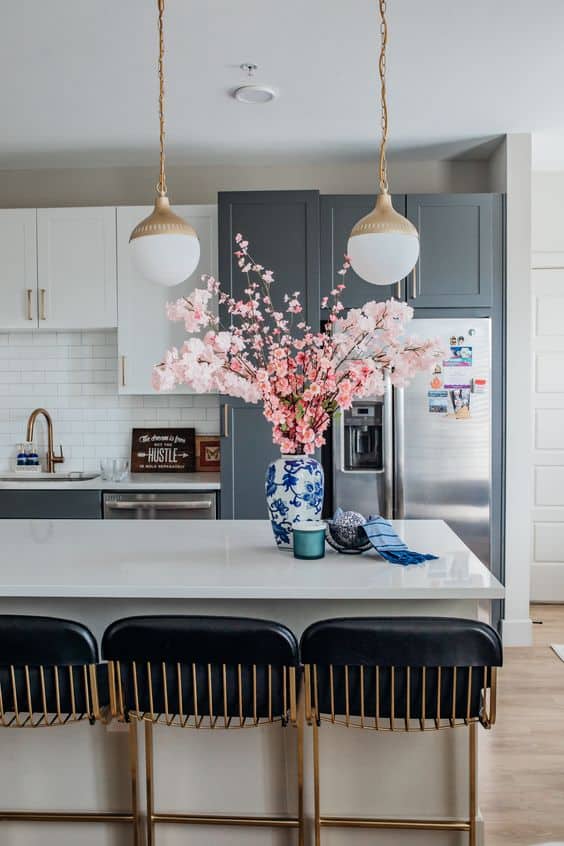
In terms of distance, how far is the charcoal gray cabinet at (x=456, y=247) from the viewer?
13.8ft

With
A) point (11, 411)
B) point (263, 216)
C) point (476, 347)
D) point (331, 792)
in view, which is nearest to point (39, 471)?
point (11, 411)

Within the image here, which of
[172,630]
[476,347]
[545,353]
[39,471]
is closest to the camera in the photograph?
[172,630]

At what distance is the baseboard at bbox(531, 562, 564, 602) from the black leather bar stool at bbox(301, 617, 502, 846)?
3604 mm

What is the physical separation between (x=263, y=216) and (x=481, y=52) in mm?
1447

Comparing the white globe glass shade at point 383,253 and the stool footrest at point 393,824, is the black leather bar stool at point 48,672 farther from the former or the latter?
the white globe glass shade at point 383,253

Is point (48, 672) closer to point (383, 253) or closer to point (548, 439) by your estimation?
point (383, 253)

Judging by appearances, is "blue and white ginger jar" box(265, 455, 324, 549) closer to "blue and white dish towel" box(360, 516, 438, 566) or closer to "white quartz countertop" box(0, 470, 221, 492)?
"blue and white dish towel" box(360, 516, 438, 566)

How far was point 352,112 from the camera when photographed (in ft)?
12.6

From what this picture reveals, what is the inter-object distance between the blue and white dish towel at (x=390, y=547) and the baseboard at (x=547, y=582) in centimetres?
316

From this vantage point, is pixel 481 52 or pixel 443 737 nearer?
pixel 443 737

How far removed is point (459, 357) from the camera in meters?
4.16

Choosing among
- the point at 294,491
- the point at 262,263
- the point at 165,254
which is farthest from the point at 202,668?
the point at 262,263

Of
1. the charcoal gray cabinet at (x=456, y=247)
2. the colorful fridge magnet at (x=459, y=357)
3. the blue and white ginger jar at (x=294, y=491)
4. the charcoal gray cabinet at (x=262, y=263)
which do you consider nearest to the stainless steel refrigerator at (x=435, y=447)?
the colorful fridge magnet at (x=459, y=357)

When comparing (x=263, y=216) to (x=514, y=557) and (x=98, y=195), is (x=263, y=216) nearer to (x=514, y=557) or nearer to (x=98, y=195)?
(x=98, y=195)
